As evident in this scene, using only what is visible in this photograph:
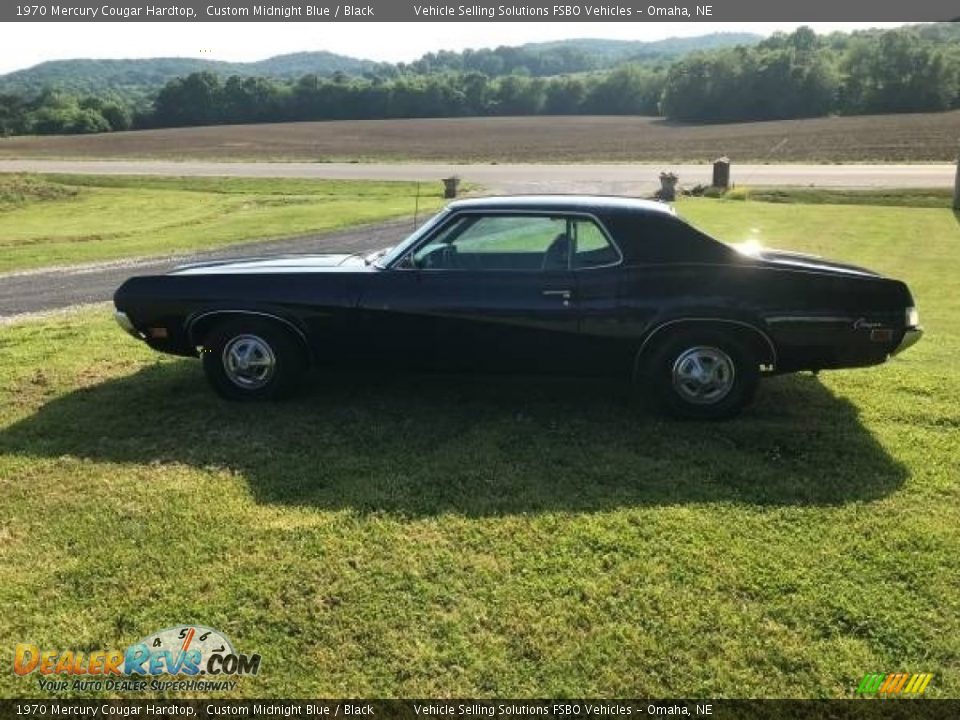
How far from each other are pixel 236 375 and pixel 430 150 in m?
47.9

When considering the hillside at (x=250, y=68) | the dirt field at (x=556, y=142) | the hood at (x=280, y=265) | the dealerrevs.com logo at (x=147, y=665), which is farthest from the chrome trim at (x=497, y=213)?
the hillside at (x=250, y=68)

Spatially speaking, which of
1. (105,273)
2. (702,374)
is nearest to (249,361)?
(702,374)

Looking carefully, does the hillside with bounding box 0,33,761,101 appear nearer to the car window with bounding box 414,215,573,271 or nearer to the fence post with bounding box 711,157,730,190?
the fence post with bounding box 711,157,730,190

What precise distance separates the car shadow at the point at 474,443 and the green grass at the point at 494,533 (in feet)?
0.07

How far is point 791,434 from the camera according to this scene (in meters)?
4.98

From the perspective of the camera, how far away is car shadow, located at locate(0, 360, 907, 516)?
422cm

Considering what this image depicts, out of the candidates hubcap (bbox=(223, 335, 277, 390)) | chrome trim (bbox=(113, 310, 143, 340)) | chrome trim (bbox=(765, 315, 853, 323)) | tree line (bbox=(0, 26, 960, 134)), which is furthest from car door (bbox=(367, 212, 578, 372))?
tree line (bbox=(0, 26, 960, 134))

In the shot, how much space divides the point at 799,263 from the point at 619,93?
9705 centimetres

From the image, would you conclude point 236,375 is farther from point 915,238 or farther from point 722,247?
point 915,238

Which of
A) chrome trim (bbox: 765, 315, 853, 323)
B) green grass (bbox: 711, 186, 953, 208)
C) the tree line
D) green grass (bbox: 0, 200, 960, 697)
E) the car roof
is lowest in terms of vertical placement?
green grass (bbox: 0, 200, 960, 697)

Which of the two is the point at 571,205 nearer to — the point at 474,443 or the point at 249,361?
the point at 474,443

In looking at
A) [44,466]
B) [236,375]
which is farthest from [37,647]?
[236,375]

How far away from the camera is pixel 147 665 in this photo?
9.80ft

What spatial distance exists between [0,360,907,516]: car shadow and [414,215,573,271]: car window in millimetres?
989
